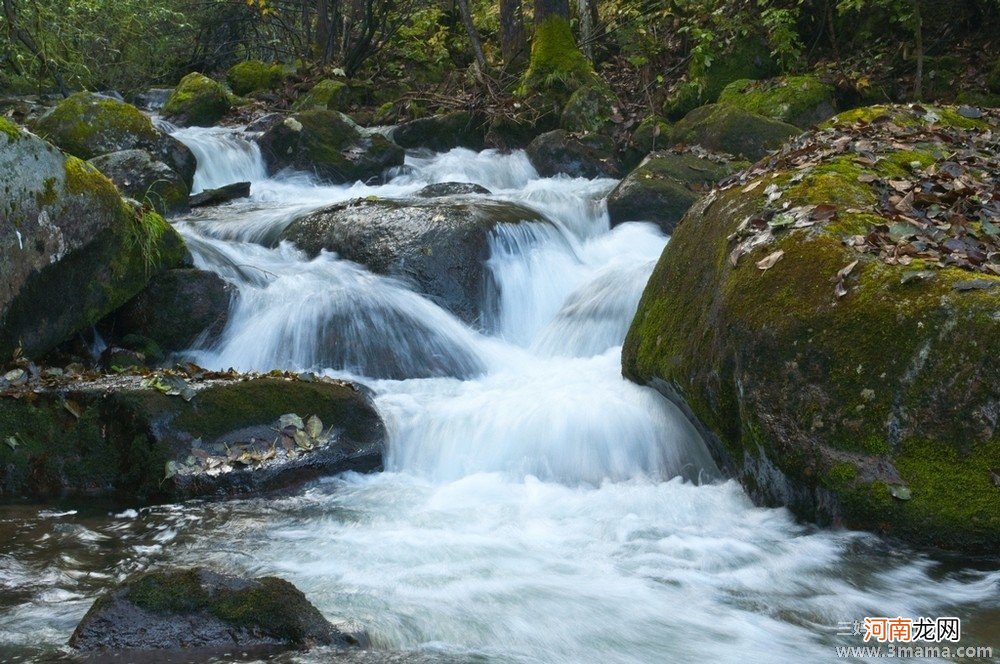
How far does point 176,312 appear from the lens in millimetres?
A: 7738

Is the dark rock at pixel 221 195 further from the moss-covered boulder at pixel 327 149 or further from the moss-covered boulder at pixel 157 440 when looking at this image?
the moss-covered boulder at pixel 157 440

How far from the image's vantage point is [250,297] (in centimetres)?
832

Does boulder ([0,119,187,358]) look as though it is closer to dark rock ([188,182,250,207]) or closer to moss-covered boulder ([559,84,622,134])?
dark rock ([188,182,250,207])

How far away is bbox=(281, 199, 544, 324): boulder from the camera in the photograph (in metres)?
8.77

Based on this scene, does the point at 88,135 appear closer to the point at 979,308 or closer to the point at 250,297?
the point at 250,297

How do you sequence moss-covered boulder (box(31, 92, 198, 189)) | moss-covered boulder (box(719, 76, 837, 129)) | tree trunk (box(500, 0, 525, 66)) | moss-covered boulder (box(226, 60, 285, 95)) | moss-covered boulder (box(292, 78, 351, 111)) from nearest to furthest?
1. moss-covered boulder (box(31, 92, 198, 189))
2. moss-covered boulder (box(719, 76, 837, 129))
3. tree trunk (box(500, 0, 525, 66))
4. moss-covered boulder (box(292, 78, 351, 111))
5. moss-covered boulder (box(226, 60, 285, 95))

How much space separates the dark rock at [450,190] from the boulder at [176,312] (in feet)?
12.8

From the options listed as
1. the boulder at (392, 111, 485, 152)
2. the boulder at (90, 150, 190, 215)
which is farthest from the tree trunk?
the boulder at (90, 150, 190, 215)

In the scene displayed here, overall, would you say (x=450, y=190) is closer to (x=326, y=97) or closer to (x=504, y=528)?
(x=326, y=97)

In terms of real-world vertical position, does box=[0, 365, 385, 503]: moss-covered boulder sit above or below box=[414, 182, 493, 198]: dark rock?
below

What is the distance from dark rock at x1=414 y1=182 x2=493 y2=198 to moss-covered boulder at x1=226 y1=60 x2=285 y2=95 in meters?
8.12

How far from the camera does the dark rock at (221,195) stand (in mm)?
11531

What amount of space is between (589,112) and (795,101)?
3.01m


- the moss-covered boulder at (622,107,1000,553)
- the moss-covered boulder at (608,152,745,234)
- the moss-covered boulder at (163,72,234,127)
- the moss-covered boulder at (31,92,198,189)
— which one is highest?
the moss-covered boulder at (163,72,234,127)
